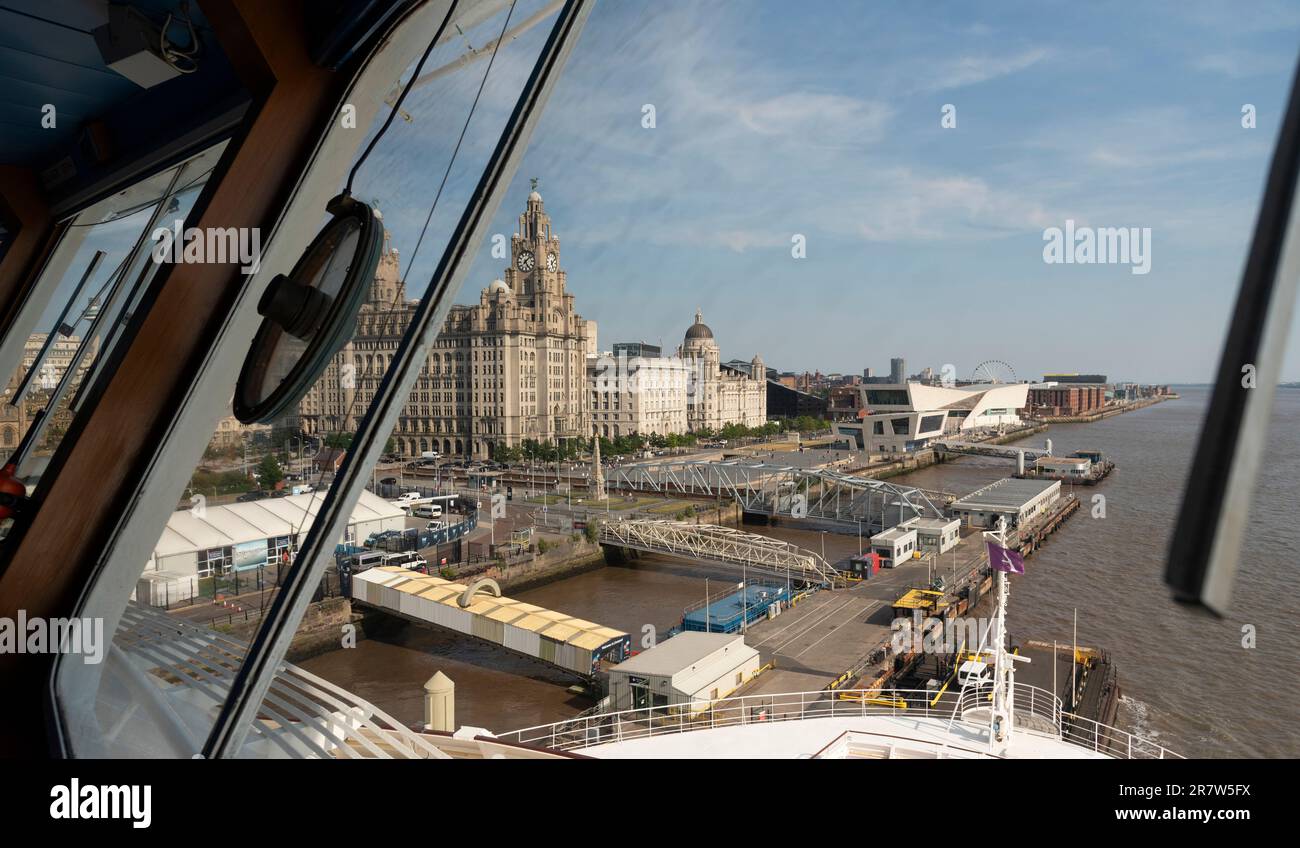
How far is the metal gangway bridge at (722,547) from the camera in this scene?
9.96m

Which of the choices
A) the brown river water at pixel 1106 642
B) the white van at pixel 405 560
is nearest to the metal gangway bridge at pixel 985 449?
the brown river water at pixel 1106 642

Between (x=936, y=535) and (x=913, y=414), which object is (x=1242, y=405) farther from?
(x=913, y=414)

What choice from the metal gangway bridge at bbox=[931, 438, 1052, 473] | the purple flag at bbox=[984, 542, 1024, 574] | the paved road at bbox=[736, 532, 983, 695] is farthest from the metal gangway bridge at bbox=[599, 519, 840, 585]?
the metal gangway bridge at bbox=[931, 438, 1052, 473]

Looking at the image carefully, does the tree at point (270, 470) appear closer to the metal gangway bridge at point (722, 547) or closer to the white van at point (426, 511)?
the metal gangway bridge at point (722, 547)

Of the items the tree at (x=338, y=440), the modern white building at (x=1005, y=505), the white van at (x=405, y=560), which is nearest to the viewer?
the tree at (x=338, y=440)

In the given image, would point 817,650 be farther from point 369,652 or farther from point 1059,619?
point 369,652

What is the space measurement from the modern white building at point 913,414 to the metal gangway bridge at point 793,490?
5.63 m

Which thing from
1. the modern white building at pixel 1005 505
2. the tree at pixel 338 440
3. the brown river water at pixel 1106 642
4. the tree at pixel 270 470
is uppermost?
the tree at pixel 338 440

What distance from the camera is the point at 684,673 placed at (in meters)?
5.53

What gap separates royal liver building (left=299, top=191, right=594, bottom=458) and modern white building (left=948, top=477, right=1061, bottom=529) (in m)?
11.0

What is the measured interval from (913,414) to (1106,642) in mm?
16121

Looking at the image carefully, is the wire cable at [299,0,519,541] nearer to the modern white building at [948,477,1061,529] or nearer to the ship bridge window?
the ship bridge window

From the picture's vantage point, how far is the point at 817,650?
718 cm
